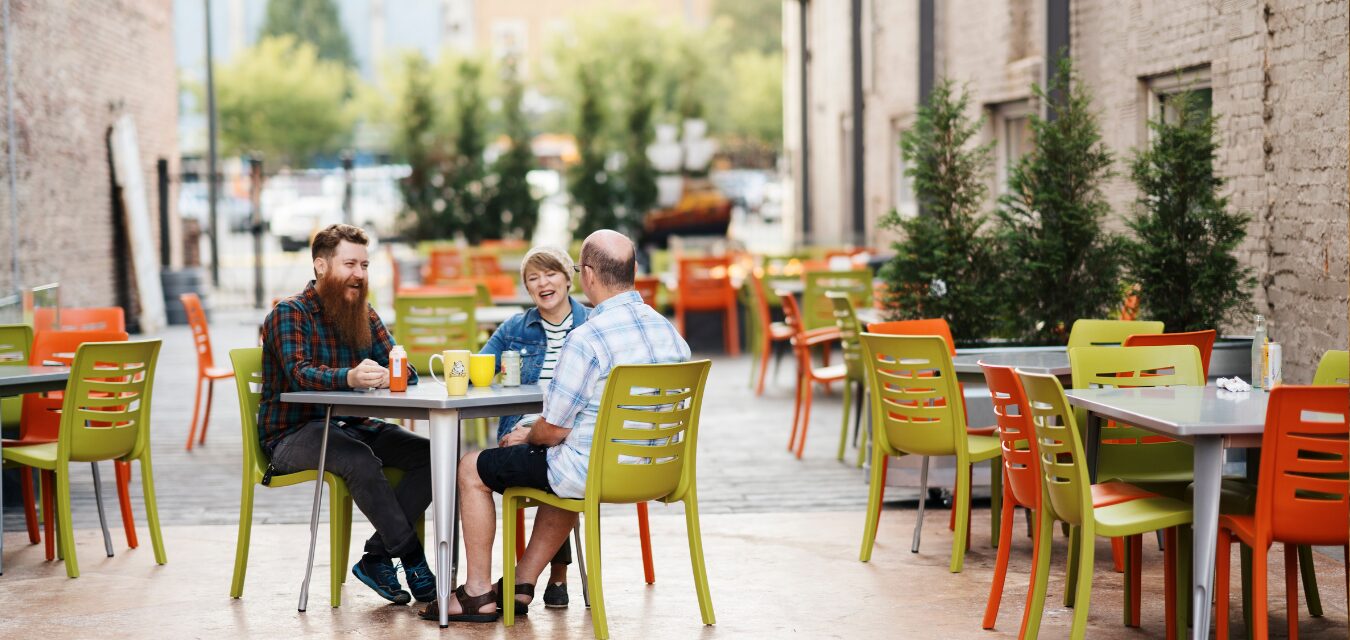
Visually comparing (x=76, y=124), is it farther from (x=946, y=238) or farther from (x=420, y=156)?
(x=946, y=238)

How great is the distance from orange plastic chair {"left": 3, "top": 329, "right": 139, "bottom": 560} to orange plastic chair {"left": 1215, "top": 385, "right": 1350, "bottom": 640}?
15.1 feet

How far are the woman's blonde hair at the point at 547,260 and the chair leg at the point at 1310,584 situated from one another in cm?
288

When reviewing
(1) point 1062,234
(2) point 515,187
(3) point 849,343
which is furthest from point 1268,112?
(2) point 515,187

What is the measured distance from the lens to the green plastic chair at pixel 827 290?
12023mm

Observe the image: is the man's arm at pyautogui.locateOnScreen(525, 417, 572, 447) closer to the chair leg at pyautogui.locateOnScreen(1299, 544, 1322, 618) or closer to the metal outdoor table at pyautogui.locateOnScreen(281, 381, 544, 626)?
the metal outdoor table at pyautogui.locateOnScreen(281, 381, 544, 626)

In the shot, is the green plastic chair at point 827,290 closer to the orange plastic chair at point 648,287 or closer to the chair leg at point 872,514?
the orange plastic chair at point 648,287

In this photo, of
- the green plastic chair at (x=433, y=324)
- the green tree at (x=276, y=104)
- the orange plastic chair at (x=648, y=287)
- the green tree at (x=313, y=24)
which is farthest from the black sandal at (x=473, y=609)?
the green tree at (x=313, y=24)

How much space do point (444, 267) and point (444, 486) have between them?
12.6 m

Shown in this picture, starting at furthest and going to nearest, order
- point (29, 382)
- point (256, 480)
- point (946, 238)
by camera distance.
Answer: point (946, 238) < point (29, 382) < point (256, 480)

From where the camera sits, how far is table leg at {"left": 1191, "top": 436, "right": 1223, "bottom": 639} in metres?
4.59

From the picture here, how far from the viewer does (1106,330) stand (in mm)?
7070

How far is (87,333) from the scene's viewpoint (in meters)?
7.46

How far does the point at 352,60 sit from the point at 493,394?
5758 centimetres

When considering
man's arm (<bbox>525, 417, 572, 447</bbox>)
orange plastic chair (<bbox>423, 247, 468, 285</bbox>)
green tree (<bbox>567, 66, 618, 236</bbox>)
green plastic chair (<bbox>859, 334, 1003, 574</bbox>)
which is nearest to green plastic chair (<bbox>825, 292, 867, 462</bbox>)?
green plastic chair (<bbox>859, 334, 1003, 574</bbox>)
